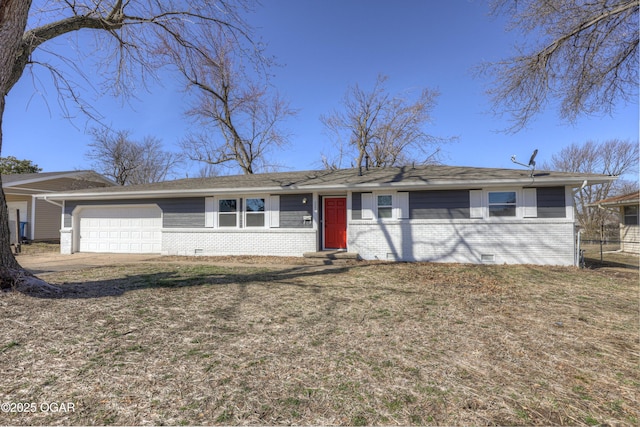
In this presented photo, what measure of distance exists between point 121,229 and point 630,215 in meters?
24.6

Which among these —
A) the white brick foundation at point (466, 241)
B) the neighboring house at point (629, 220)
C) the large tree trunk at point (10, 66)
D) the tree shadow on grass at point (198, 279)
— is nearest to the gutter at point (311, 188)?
the white brick foundation at point (466, 241)

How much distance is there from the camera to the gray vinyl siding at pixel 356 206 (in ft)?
35.4

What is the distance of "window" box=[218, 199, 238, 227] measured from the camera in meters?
11.8

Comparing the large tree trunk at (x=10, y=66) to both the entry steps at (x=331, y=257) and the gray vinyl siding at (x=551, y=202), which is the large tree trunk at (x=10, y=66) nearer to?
the entry steps at (x=331, y=257)

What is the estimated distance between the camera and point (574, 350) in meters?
3.29

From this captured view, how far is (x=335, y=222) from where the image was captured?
11.5 m

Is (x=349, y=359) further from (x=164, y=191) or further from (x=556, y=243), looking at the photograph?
(x=164, y=191)

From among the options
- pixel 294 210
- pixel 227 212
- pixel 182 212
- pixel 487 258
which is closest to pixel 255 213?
pixel 227 212

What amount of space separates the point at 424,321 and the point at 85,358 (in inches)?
157

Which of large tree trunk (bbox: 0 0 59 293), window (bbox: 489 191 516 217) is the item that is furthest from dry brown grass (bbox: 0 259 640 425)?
window (bbox: 489 191 516 217)

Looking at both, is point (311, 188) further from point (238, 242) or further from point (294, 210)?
point (238, 242)

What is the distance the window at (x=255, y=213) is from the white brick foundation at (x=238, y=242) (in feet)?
1.07

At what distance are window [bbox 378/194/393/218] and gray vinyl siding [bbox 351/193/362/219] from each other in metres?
0.68

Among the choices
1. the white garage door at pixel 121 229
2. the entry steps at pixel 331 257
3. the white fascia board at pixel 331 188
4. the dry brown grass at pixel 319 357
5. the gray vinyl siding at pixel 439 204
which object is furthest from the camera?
the white garage door at pixel 121 229
